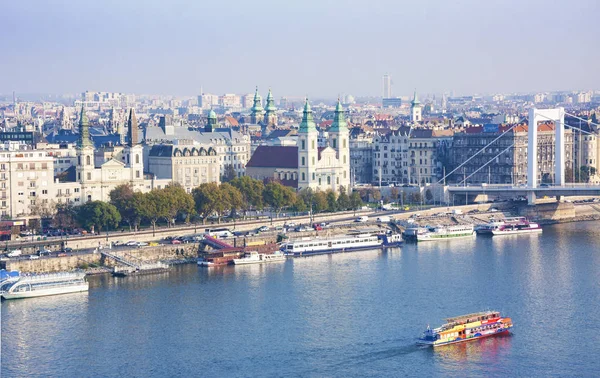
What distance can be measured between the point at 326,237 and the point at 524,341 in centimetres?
1060

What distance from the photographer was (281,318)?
19891 millimetres

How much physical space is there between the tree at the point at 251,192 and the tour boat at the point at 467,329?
1301cm

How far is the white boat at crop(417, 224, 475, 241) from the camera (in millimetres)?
29859

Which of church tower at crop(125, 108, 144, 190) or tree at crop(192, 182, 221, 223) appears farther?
church tower at crop(125, 108, 144, 190)

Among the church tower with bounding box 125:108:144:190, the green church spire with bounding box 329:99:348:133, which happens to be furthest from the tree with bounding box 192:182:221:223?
the green church spire with bounding box 329:99:348:133

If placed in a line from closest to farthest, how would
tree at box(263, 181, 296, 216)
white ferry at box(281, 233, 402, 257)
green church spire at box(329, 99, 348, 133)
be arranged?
1. white ferry at box(281, 233, 402, 257)
2. tree at box(263, 181, 296, 216)
3. green church spire at box(329, 99, 348, 133)

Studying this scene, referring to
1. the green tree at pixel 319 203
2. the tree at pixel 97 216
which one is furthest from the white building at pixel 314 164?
the tree at pixel 97 216

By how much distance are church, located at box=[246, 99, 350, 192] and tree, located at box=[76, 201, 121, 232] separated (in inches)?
351

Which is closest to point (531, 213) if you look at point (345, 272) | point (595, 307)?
point (345, 272)

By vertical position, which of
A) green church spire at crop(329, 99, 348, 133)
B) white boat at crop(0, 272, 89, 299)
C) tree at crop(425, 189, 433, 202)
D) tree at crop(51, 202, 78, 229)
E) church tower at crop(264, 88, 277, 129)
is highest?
church tower at crop(264, 88, 277, 129)

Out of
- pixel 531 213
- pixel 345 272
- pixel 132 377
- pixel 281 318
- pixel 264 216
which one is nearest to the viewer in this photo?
pixel 132 377

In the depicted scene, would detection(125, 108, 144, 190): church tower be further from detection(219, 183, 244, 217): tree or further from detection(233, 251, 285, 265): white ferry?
detection(233, 251, 285, 265): white ferry

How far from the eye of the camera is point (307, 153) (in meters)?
36.0

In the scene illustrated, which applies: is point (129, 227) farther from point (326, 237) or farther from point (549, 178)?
point (549, 178)
